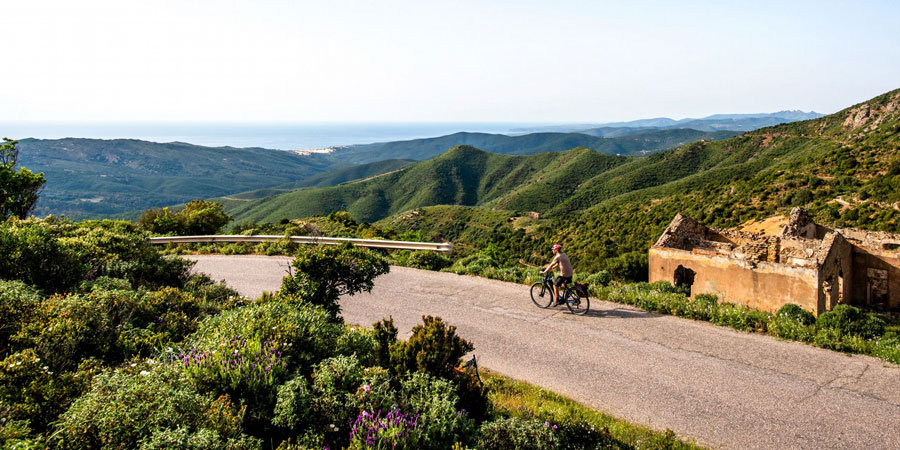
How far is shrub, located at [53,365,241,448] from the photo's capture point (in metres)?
3.23

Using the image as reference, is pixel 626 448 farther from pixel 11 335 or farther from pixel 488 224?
pixel 488 224

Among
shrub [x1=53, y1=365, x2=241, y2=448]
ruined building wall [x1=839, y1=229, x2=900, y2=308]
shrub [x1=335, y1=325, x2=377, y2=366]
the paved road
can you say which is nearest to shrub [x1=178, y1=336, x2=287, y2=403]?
shrub [x1=53, y1=365, x2=241, y2=448]

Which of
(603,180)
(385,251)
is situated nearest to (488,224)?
(603,180)

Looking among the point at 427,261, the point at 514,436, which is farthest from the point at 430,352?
the point at 427,261

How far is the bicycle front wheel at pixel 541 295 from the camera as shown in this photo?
945cm

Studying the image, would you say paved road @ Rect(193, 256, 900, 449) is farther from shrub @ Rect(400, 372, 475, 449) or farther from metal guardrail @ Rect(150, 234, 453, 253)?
metal guardrail @ Rect(150, 234, 453, 253)

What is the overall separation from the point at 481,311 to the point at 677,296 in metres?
3.88

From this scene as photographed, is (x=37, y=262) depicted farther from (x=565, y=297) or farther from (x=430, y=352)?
(x=565, y=297)

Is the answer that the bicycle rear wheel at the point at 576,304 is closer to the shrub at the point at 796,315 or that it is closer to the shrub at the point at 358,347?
the shrub at the point at 796,315

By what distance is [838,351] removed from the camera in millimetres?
6680

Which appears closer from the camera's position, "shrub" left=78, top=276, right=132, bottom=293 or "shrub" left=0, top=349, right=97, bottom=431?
"shrub" left=0, top=349, right=97, bottom=431

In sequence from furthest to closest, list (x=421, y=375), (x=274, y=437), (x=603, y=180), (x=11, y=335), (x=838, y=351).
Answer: (x=603, y=180) → (x=838, y=351) → (x=11, y=335) → (x=421, y=375) → (x=274, y=437)

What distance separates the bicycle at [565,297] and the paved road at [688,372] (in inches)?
9.2

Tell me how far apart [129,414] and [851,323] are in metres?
9.27
